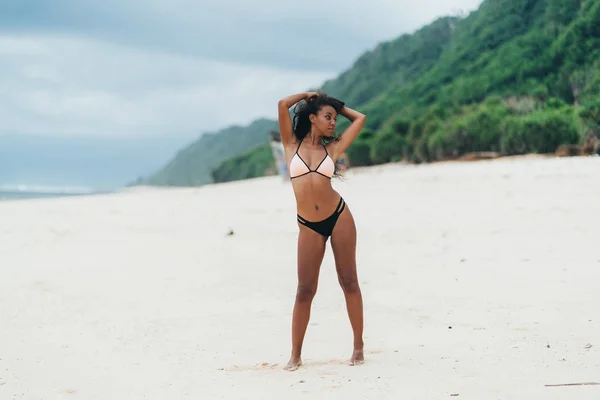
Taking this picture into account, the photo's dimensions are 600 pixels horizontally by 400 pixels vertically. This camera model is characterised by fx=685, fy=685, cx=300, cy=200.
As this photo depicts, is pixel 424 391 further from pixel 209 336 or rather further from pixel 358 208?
pixel 358 208

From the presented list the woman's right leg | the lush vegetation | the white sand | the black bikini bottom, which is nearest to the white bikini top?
the black bikini bottom

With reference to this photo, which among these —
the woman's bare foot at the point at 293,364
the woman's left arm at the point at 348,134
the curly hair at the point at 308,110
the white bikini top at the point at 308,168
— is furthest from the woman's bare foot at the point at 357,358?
the curly hair at the point at 308,110

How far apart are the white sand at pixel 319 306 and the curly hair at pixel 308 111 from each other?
170cm

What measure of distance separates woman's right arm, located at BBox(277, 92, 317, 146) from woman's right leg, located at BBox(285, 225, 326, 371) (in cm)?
72

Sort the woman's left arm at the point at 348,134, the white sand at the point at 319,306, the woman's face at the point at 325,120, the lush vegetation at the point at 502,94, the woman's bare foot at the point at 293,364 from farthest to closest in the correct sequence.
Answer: the lush vegetation at the point at 502,94
the woman's left arm at the point at 348,134
the woman's face at the point at 325,120
the woman's bare foot at the point at 293,364
the white sand at the point at 319,306

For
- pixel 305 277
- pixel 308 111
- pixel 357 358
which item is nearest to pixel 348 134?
pixel 308 111

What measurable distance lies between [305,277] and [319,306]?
2.30 metres

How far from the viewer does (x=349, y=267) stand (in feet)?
16.8

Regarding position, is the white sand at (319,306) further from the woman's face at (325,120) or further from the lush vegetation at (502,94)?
the lush vegetation at (502,94)

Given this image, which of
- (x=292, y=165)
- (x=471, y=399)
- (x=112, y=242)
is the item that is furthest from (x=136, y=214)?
(x=471, y=399)

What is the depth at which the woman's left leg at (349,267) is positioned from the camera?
507 centimetres

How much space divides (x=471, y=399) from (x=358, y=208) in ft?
37.1

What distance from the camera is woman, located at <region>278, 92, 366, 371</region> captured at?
506 centimetres

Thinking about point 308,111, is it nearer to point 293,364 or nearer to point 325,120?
point 325,120
